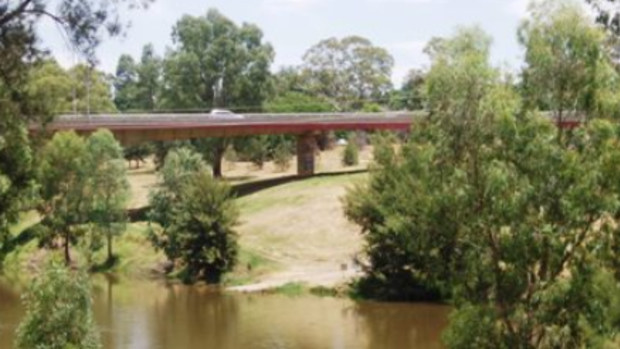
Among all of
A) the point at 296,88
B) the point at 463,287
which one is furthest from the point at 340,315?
the point at 296,88

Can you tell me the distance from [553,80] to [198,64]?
66309 millimetres

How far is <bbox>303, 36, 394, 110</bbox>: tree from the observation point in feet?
418

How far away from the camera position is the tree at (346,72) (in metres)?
127

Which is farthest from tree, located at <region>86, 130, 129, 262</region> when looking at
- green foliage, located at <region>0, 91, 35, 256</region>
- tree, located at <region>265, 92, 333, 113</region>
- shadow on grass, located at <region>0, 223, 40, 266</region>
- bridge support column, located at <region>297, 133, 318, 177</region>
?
tree, located at <region>265, 92, 333, 113</region>

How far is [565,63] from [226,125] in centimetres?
4962

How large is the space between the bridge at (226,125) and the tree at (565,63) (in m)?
37.4

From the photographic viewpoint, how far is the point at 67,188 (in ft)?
185

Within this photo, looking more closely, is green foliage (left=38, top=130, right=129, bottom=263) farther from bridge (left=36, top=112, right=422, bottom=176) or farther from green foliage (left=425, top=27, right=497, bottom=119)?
green foliage (left=425, top=27, right=497, bottom=119)

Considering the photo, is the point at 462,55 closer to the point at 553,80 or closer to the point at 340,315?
the point at 553,80

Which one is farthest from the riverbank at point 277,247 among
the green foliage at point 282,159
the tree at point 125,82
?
the tree at point 125,82

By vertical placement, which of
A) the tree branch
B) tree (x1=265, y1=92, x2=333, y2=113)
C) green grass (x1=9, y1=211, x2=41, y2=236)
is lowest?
green grass (x1=9, y1=211, x2=41, y2=236)

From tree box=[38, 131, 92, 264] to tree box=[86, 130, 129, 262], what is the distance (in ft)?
1.34

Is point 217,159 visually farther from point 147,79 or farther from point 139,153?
point 147,79

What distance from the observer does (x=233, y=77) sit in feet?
279
